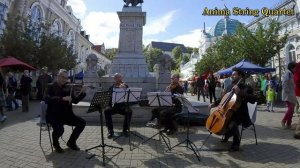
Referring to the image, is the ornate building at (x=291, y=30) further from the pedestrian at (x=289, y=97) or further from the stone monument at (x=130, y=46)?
the pedestrian at (x=289, y=97)

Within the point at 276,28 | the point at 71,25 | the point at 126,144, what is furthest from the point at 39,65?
the point at 71,25

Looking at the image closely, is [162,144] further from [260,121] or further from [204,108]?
[260,121]

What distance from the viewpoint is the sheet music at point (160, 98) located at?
21.4 feet

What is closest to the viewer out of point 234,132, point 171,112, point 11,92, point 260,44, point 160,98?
point 234,132

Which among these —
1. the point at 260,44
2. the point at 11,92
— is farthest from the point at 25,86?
the point at 260,44

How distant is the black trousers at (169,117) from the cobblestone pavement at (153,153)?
34 centimetres

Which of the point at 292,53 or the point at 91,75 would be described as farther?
the point at 292,53

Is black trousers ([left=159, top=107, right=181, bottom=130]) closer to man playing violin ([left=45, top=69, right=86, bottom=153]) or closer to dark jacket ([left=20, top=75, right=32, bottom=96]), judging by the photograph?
man playing violin ([left=45, top=69, right=86, bottom=153])

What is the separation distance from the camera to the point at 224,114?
591 centimetres

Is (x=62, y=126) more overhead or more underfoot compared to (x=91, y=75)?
more underfoot

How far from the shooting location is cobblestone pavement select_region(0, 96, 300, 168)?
204 inches

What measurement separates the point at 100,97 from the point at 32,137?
103 inches

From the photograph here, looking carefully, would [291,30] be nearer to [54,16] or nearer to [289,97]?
[289,97]

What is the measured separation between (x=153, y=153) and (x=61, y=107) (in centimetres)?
218
